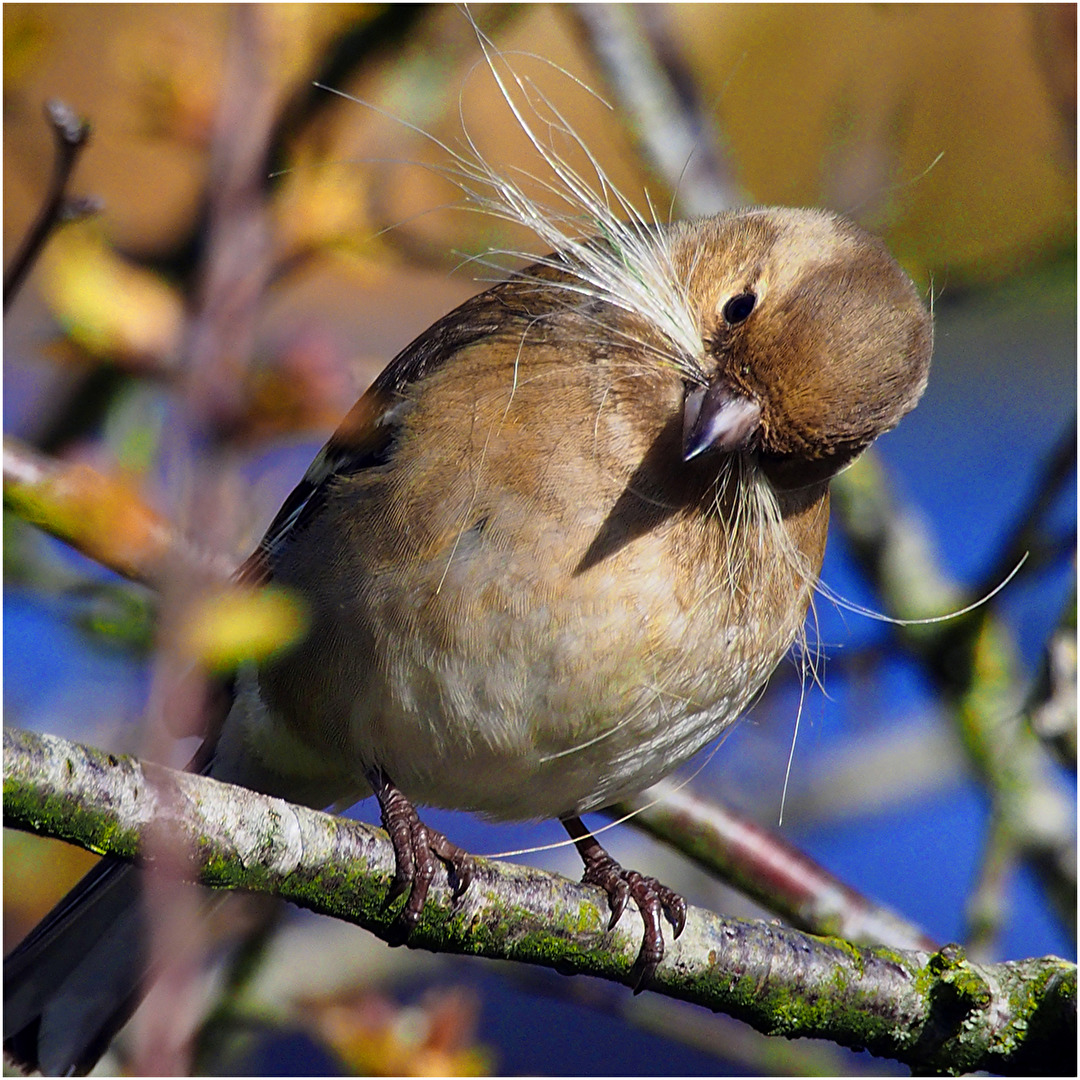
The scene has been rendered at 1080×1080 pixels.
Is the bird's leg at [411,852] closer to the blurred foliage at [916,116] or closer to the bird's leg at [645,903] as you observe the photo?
the bird's leg at [645,903]

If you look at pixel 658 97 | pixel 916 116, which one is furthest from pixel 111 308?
pixel 916 116

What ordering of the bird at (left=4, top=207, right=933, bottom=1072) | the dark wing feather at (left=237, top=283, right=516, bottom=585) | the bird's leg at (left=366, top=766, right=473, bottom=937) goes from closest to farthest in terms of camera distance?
the bird's leg at (left=366, top=766, right=473, bottom=937) → the bird at (left=4, top=207, right=933, bottom=1072) → the dark wing feather at (left=237, top=283, right=516, bottom=585)

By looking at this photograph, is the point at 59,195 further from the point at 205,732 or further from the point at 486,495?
the point at 205,732

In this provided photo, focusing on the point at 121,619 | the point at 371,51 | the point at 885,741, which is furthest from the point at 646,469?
the point at 885,741

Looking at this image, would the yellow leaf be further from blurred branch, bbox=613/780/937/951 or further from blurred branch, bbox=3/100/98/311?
blurred branch, bbox=613/780/937/951

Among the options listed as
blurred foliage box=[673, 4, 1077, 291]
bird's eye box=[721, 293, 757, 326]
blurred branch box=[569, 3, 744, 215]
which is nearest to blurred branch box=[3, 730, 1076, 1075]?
bird's eye box=[721, 293, 757, 326]

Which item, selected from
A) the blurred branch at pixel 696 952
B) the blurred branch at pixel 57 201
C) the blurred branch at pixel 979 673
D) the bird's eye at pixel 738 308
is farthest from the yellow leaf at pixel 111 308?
the blurred branch at pixel 979 673
